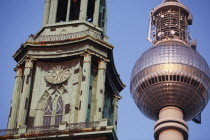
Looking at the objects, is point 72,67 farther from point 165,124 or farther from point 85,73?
point 165,124

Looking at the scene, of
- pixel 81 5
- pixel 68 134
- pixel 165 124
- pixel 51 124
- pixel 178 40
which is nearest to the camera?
pixel 68 134

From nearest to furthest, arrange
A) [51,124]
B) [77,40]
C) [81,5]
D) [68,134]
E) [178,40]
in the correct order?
[68,134] < [51,124] < [77,40] < [81,5] < [178,40]

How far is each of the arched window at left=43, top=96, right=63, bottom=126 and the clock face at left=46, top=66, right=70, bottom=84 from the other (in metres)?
1.85

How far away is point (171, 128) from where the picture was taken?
108 m

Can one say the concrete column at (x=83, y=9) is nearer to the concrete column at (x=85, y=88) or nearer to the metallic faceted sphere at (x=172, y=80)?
the concrete column at (x=85, y=88)

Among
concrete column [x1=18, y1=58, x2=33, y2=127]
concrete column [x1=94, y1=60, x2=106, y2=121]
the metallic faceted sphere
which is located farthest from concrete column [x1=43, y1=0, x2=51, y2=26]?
the metallic faceted sphere

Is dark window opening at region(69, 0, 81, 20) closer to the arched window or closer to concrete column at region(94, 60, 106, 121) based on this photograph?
concrete column at region(94, 60, 106, 121)

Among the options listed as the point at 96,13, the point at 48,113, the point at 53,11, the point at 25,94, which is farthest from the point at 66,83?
the point at 53,11

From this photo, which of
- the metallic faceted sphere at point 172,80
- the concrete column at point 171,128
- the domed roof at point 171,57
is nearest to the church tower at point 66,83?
the concrete column at point 171,128

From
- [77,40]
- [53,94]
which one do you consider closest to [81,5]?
[77,40]

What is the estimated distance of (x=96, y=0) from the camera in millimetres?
70562

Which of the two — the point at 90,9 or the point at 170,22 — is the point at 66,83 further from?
the point at 170,22

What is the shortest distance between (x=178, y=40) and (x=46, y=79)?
2363 inches

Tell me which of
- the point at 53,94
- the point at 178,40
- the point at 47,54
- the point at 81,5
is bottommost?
the point at 53,94
